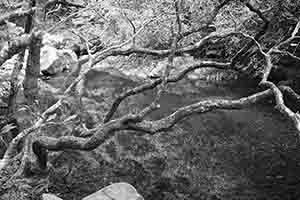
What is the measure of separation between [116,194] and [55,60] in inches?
420

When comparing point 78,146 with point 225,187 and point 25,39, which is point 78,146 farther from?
point 225,187


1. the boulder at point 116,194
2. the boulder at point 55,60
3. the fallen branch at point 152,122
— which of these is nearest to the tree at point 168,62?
the fallen branch at point 152,122

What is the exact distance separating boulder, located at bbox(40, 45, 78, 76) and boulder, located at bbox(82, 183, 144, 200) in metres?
9.95

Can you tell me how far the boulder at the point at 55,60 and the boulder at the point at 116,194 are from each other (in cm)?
995

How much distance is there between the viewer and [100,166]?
22.6 feet

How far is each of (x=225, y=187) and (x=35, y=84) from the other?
4445 millimetres

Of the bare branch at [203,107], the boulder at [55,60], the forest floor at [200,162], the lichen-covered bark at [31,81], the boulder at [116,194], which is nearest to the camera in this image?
the bare branch at [203,107]

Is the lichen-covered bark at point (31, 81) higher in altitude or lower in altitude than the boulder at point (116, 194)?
higher

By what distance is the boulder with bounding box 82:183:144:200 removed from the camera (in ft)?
15.4

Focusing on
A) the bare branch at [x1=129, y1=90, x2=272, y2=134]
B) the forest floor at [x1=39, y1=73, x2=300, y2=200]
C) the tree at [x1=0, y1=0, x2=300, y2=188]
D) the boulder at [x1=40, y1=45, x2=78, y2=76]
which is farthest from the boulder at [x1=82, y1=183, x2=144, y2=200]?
the boulder at [x1=40, y1=45, x2=78, y2=76]

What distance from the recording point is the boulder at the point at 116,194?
185 inches

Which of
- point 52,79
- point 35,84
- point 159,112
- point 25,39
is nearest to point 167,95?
point 159,112

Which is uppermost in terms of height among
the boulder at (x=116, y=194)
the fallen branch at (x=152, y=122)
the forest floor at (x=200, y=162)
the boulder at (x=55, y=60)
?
the fallen branch at (x=152, y=122)

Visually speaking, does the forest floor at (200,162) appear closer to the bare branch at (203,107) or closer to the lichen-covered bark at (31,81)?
the lichen-covered bark at (31,81)
